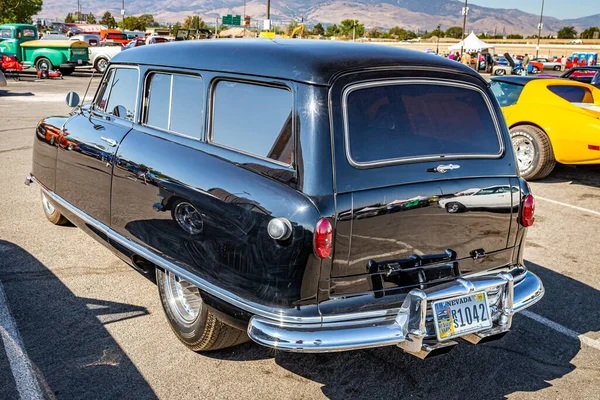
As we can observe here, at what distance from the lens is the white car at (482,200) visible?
326cm

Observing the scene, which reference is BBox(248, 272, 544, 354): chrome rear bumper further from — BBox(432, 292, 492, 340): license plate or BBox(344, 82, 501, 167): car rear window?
BBox(344, 82, 501, 167): car rear window

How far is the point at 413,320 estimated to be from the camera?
2.97 metres

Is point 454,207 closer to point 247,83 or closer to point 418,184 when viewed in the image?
point 418,184

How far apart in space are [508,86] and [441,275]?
7110 mm

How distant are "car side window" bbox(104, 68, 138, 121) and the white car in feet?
7.69

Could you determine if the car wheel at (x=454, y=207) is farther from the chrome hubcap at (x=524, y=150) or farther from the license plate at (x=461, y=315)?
the chrome hubcap at (x=524, y=150)

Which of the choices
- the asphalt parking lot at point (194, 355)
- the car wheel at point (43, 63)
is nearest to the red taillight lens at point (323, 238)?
the asphalt parking lot at point (194, 355)

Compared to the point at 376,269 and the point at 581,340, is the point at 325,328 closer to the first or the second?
the point at 376,269

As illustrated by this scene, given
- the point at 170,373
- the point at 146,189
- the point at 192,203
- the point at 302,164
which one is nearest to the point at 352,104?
the point at 302,164

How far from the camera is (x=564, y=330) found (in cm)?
419

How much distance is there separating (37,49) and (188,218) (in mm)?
25157

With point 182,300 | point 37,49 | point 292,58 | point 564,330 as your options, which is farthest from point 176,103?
point 37,49

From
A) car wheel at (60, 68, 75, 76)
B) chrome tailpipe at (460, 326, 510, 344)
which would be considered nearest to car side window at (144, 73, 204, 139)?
chrome tailpipe at (460, 326, 510, 344)

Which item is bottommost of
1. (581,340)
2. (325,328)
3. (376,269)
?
(581,340)
